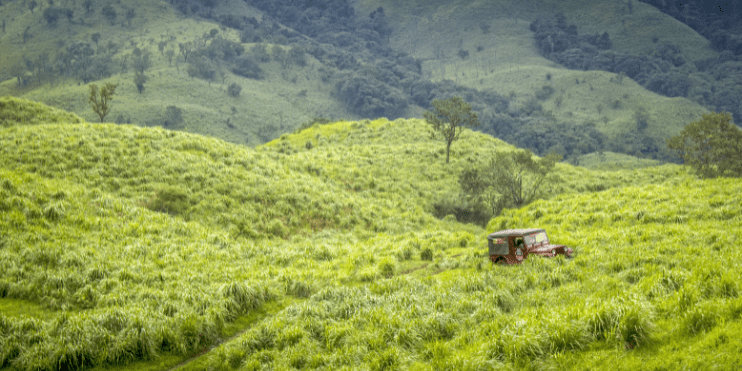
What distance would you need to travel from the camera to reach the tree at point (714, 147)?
32.8m

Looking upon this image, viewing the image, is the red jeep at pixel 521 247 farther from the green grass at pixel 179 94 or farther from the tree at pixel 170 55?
the tree at pixel 170 55

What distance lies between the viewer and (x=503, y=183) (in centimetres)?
3312

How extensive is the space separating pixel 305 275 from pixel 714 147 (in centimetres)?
4059

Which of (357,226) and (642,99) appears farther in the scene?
(642,99)

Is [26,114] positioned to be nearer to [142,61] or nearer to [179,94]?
[179,94]

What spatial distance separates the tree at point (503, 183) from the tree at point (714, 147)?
13013mm

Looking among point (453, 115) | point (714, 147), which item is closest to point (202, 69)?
point (453, 115)

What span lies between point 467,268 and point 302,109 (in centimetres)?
16233

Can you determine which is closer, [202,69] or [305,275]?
[305,275]

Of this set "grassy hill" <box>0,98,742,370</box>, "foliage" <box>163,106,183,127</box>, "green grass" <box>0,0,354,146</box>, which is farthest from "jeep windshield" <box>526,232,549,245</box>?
"foliage" <box>163,106,183,127</box>

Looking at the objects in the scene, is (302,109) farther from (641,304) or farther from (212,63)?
(641,304)

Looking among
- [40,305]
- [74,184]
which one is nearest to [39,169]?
[74,184]

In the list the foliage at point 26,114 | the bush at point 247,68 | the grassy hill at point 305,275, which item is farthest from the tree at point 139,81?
the grassy hill at point 305,275

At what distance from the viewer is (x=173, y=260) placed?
589 inches
